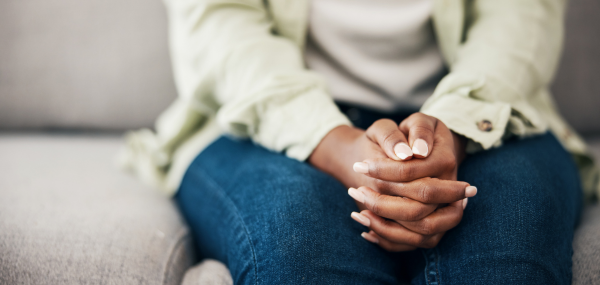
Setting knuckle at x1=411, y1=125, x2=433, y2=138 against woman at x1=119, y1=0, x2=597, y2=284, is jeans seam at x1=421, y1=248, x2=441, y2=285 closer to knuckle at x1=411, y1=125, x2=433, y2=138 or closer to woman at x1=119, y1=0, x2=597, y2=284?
woman at x1=119, y1=0, x2=597, y2=284

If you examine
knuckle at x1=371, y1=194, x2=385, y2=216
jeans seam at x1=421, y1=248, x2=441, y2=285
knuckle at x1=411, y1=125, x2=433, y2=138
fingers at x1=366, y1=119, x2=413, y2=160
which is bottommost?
jeans seam at x1=421, y1=248, x2=441, y2=285

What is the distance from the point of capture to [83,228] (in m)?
0.49

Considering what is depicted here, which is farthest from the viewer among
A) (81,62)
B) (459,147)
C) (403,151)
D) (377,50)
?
(81,62)

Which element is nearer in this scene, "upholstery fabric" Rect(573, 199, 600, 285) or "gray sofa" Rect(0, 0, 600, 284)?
"upholstery fabric" Rect(573, 199, 600, 285)

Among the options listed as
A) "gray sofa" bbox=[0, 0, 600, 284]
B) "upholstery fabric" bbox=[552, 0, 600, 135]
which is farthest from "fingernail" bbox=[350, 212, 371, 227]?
"upholstery fabric" bbox=[552, 0, 600, 135]

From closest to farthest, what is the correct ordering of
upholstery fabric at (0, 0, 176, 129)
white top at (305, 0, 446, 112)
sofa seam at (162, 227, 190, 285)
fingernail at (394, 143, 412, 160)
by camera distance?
fingernail at (394, 143, 412, 160) < sofa seam at (162, 227, 190, 285) < white top at (305, 0, 446, 112) < upholstery fabric at (0, 0, 176, 129)

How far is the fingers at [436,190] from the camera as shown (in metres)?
0.38

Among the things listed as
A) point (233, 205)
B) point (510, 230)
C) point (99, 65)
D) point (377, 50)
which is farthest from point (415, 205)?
point (99, 65)

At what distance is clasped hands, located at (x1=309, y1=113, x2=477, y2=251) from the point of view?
14.9 inches

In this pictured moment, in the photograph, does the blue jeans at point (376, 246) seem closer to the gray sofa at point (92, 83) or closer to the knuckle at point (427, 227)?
the knuckle at point (427, 227)

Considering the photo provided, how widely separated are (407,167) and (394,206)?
5 cm

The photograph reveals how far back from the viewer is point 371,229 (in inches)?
16.7

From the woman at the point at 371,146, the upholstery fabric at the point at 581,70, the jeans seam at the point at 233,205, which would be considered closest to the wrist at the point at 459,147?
the woman at the point at 371,146

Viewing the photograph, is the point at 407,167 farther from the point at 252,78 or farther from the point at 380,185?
the point at 252,78
